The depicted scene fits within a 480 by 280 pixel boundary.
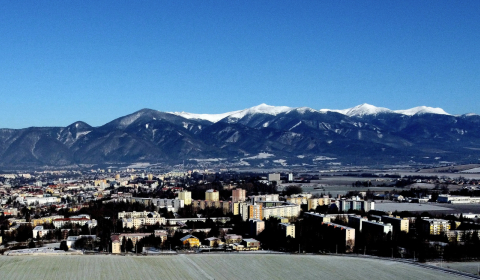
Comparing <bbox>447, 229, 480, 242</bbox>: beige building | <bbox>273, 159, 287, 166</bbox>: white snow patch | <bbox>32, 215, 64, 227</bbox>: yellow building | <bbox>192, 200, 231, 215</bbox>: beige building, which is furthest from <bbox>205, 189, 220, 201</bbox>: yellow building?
<bbox>273, 159, 287, 166</bbox>: white snow patch

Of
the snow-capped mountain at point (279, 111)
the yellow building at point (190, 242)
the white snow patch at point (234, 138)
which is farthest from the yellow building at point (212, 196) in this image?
the snow-capped mountain at point (279, 111)

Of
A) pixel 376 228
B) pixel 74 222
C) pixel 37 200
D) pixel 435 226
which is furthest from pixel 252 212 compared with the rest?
pixel 37 200

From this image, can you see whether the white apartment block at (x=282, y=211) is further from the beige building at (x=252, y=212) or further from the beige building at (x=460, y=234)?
the beige building at (x=460, y=234)

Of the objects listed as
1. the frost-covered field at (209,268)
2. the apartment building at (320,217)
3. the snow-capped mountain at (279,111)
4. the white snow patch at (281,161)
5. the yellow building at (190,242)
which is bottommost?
the frost-covered field at (209,268)

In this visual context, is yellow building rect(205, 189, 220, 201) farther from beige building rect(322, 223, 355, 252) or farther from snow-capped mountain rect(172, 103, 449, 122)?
snow-capped mountain rect(172, 103, 449, 122)

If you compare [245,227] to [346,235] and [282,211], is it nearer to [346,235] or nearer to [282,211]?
[282,211]
